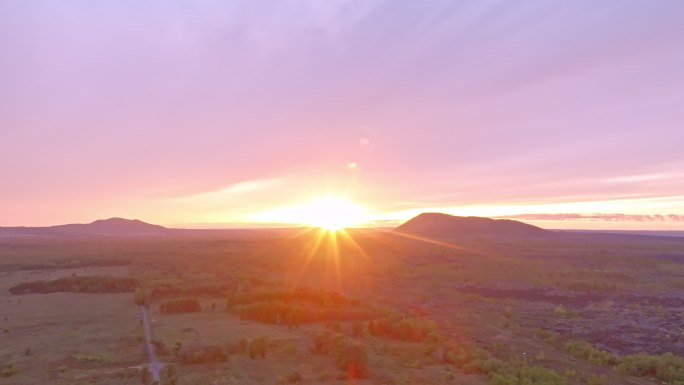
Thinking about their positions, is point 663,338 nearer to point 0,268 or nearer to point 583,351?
point 583,351

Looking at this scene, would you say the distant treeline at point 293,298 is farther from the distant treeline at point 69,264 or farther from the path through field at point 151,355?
the distant treeline at point 69,264

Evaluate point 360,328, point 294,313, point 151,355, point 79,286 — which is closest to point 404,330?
point 360,328

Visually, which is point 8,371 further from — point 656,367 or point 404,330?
point 656,367

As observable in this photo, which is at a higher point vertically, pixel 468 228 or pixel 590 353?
pixel 468 228

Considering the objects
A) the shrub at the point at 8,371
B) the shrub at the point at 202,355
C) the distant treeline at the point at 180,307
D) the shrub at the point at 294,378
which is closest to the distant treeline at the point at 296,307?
the distant treeline at the point at 180,307

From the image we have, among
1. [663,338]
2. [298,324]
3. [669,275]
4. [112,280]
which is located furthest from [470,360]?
[669,275]

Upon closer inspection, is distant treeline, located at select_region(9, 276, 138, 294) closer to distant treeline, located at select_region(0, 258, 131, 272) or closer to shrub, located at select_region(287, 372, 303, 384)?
distant treeline, located at select_region(0, 258, 131, 272)

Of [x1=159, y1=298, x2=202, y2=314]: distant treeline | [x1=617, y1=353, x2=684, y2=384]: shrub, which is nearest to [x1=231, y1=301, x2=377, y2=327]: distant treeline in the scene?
[x1=159, y1=298, x2=202, y2=314]: distant treeline
